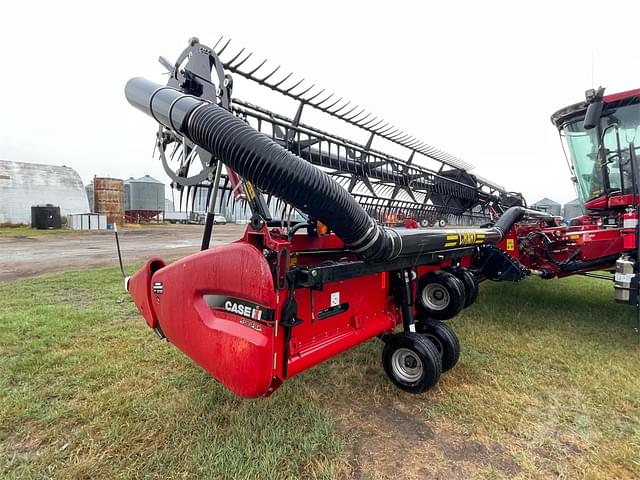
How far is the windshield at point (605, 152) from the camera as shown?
168 inches

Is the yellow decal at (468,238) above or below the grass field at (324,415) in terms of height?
above

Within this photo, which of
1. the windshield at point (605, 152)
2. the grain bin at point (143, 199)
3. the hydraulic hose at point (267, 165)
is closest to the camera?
the hydraulic hose at point (267, 165)

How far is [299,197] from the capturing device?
1.63 m

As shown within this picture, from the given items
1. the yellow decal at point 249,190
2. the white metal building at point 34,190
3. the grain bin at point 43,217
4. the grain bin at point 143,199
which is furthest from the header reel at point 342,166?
the grain bin at point 143,199

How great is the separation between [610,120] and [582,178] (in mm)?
932

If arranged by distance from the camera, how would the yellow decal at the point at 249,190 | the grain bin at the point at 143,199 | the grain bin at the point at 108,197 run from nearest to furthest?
the yellow decal at the point at 249,190
the grain bin at the point at 108,197
the grain bin at the point at 143,199

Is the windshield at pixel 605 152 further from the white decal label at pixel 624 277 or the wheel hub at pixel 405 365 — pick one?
the wheel hub at pixel 405 365

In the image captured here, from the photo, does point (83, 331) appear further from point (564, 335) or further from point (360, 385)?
point (564, 335)

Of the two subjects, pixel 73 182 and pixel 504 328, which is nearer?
pixel 504 328

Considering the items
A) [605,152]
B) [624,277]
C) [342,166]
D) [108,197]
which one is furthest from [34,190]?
[624,277]

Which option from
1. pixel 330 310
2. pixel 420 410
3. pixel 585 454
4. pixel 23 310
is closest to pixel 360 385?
pixel 420 410

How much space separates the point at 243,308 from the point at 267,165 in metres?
0.73

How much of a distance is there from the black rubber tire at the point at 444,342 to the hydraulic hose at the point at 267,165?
0.97 metres

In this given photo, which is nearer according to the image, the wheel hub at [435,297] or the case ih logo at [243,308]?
the case ih logo at [243,308]
